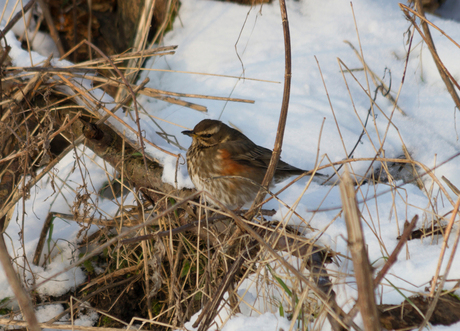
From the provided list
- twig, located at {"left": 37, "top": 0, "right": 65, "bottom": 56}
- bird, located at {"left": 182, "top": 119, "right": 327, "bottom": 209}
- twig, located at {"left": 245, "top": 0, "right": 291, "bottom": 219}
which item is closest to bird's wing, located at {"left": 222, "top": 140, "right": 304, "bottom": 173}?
bird, located at {"left": 182, "top": 119, "right": 327, "bottom": 209}

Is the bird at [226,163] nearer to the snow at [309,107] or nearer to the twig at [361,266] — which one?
the snow at [309,107]

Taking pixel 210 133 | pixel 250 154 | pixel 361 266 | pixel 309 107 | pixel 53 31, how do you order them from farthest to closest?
pixel 53 31, pixel 309 107, pixel 250 154, pixel 210 133, pixel 361 266

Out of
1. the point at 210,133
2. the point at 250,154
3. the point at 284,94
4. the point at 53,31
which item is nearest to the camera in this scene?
the point at 284,94

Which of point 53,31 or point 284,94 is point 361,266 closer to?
point 284,94

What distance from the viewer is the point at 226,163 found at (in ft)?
9.77

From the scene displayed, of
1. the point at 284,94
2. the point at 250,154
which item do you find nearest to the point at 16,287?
the point at 284,94

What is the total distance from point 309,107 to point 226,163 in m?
1.07

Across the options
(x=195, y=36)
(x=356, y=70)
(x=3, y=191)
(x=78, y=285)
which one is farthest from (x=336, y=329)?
(x=195, y=36)

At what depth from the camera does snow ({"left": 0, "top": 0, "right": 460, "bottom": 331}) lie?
8.41 ft

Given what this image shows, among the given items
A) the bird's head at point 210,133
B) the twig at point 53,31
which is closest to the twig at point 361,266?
the bird's head at point 210,133

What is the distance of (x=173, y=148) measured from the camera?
10.0 ft

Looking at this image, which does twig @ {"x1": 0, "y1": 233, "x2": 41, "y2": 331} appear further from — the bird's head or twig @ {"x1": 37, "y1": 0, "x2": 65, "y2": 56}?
twig @ {"x1": 37, "y1": 0, "x2": 65, "y2": 56}

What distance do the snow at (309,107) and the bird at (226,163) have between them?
0.15 meters

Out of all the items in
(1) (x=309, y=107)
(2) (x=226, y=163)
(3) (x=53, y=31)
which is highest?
(3) (x=53, y=31)
